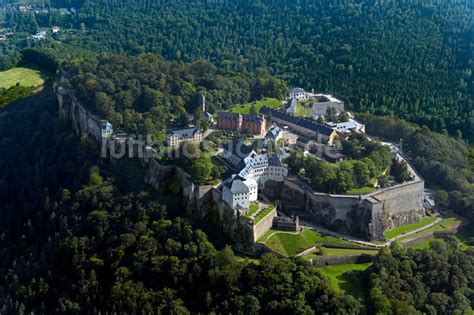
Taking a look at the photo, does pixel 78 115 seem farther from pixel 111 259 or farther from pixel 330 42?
pixel 330 42

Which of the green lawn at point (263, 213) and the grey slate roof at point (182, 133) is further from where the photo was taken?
the grey slate roof at point (182, 133)

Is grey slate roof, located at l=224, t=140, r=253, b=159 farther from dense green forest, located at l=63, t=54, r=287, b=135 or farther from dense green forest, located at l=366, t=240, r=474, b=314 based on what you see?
dense green forest, located at l=366, t=240, r=474, b=314

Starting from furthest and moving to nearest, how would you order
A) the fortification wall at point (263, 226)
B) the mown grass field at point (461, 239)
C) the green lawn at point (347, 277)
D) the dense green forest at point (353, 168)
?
the dense green forest at point (353, 168) < the mown grass field at point (461, 239) < the fortification wall at point (263, 226) < the green lawn at point (347, 277)

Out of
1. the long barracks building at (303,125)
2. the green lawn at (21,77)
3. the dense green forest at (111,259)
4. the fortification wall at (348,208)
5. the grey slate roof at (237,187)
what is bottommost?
the green lawn at (21,77)

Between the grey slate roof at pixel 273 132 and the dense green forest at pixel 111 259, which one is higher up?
the grey slate roof at pixel 273 132

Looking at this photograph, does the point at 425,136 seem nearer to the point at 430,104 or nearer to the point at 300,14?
the point at 430,104

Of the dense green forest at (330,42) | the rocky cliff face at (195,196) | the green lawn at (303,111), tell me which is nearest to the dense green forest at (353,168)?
the rocky cliff face at (195,196)

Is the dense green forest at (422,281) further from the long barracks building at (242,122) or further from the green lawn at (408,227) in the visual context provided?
the long barracks building at (242,122)
